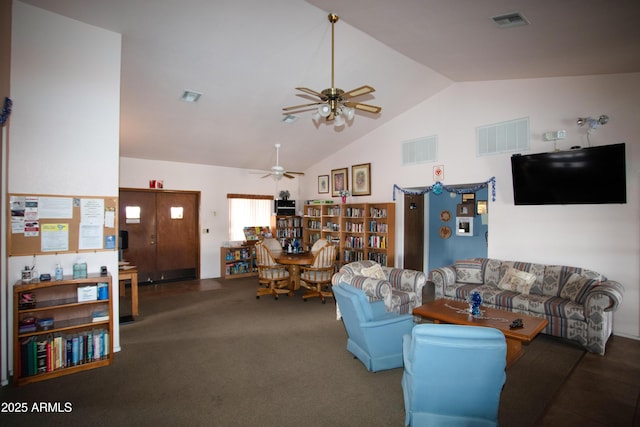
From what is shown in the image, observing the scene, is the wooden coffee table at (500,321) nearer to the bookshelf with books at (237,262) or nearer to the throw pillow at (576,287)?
the throw pillow at (576,287)

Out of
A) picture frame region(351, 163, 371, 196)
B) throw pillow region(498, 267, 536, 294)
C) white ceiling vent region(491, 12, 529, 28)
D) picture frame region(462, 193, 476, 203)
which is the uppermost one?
white ceiling vent region(491, 12, 529, 28)

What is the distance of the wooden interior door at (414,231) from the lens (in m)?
7.29

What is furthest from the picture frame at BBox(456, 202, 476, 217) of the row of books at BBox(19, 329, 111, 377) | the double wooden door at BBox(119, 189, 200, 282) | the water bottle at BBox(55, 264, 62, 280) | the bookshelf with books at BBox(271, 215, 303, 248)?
the water bottle at BBox(55, 264, 62, 280)

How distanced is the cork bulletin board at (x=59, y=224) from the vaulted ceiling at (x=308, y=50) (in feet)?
6.60

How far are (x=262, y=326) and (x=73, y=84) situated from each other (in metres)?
3.80

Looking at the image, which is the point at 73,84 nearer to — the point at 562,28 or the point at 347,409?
the point at 347,409

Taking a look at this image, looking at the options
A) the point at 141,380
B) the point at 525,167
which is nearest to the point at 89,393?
the point at 141,380

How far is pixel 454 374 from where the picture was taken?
2119 millimetres

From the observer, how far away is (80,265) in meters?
3.45

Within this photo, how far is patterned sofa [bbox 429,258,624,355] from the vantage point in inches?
147

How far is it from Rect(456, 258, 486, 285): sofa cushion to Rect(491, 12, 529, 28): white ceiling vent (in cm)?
358

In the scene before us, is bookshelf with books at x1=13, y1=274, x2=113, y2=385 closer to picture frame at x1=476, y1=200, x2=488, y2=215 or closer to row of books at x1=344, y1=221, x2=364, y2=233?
row of books at x1=344, y1=221, x2=364, y2=233

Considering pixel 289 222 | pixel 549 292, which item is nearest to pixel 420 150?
pixel 549 292

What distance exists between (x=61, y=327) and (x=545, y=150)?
266 inches
